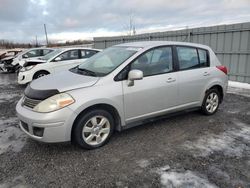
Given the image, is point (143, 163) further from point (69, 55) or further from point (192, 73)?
point (69, 55)

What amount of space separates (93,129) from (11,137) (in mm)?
1655

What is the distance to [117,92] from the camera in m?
3.61

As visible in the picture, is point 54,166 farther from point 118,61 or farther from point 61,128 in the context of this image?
point 118,61

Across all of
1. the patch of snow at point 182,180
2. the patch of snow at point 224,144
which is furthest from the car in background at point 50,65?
the patch of snow at point 182,180

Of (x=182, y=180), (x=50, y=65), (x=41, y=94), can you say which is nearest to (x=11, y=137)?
(x=41, y=94)

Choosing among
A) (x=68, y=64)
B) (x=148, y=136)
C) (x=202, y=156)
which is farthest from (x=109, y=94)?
(x=68, y=64)

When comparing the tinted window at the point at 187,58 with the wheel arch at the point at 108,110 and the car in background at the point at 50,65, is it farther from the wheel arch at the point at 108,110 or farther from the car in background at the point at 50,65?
the car in background at the point at 50,65

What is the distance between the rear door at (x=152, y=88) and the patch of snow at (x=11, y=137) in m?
1.84

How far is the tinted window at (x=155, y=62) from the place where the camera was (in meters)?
3.96

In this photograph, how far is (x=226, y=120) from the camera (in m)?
4.87

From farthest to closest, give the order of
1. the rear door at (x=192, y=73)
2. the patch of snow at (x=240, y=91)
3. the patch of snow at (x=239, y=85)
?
the patch of snow at (x=239, y=85), the patch of snow at (x=240, y=91), the rear door at (x=192, y=73)

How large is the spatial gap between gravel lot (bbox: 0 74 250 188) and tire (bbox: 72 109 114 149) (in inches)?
5.4

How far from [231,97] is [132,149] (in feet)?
14.3

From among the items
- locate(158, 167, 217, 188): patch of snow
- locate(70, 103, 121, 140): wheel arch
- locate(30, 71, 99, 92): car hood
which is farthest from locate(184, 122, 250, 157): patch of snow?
locate(30, 71, 99, 92): car hood
